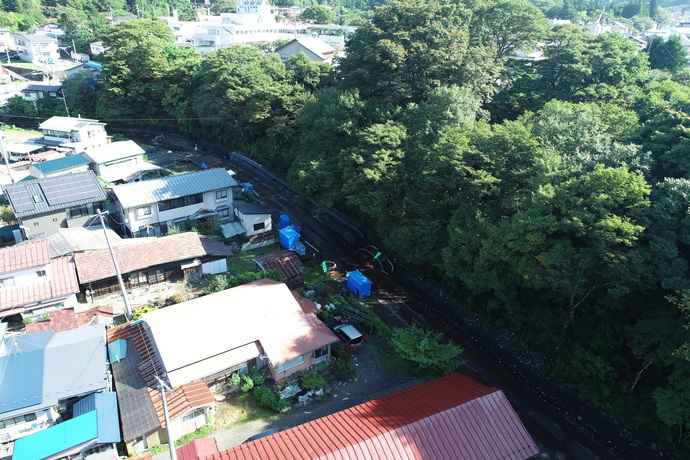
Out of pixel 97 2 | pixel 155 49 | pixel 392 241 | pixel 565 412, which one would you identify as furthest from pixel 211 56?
pixel 97 2

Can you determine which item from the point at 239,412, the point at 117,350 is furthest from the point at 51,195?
the point at 239,412

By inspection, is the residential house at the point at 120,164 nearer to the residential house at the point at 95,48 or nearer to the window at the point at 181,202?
the window at the point at 181,202

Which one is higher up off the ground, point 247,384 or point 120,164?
point 120,164

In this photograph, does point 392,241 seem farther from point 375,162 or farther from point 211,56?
point 211,56

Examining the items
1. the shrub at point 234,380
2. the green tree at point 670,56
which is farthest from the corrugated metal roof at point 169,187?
the green tree at point 670,56

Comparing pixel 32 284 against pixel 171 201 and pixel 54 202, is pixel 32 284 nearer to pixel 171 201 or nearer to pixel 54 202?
pixel 54 202

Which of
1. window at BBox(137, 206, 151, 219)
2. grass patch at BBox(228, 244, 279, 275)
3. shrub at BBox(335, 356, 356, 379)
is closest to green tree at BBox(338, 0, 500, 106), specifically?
grass patch at BBox(228, 244, 279, 275)
